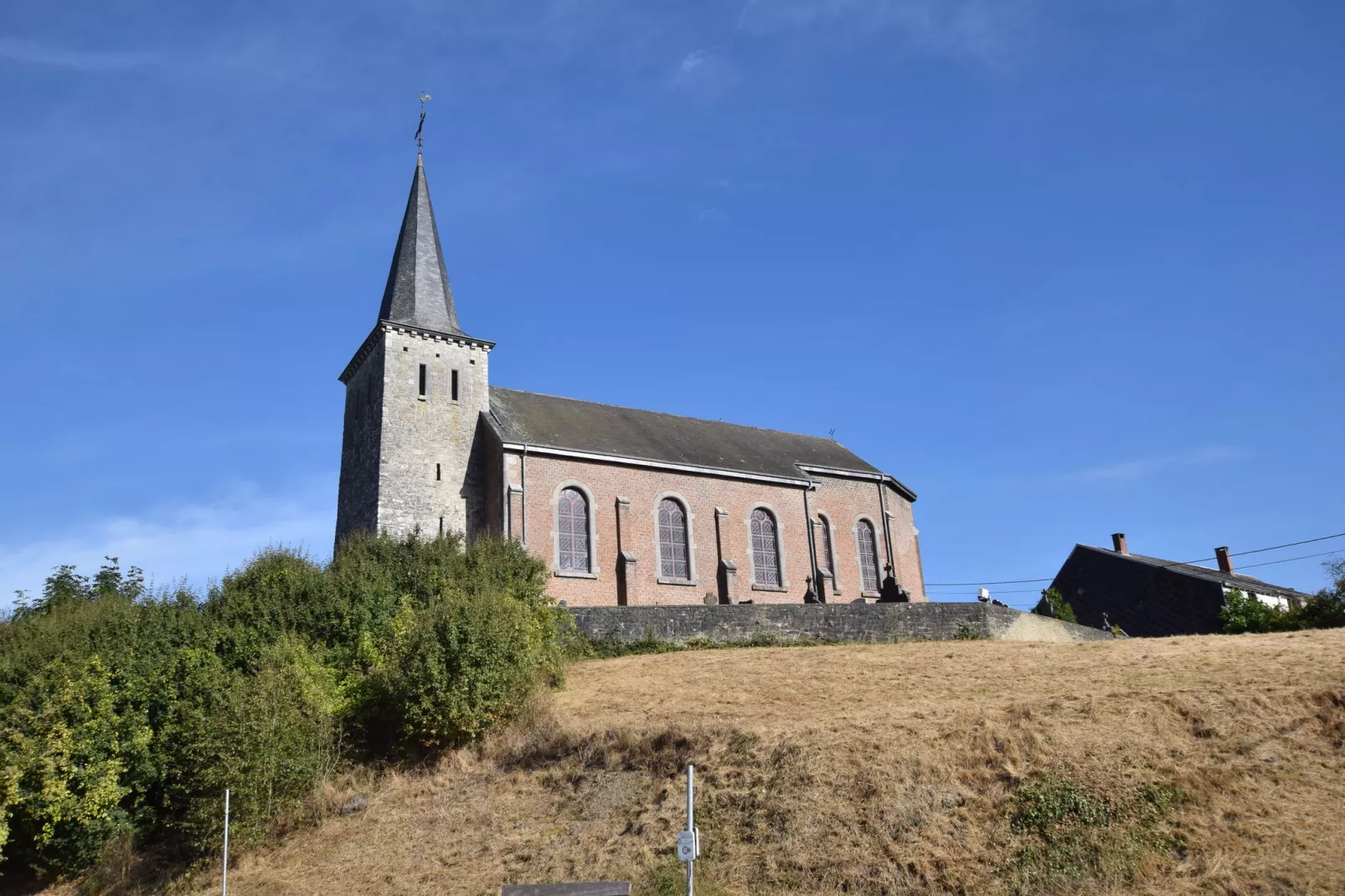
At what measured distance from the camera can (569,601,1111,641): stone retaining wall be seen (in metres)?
26.6

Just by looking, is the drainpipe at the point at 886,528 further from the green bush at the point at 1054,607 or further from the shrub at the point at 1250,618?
the shrub at the point at 1250,618

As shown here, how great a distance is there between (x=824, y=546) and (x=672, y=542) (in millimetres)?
6361

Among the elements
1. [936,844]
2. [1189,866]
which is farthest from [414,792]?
[1189,866]

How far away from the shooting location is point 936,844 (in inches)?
523

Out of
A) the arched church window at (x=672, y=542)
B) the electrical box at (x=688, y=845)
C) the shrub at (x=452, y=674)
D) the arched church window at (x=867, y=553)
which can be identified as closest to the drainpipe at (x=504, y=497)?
the arched church window at (x=672, y=542)

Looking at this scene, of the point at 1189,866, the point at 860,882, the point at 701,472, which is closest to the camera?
the point at 1189,866

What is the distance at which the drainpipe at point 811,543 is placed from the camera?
35.7 m

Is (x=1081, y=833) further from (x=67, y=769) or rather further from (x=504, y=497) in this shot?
(x=504, y=497)

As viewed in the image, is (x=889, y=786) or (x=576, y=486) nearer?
(x=889, y=786)

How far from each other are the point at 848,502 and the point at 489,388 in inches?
545

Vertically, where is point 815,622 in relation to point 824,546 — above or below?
below

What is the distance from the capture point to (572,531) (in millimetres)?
31938

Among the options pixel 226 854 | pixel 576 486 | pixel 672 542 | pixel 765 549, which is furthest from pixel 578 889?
pixel 765 549

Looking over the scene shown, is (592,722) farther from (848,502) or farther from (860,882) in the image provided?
(848,502)
